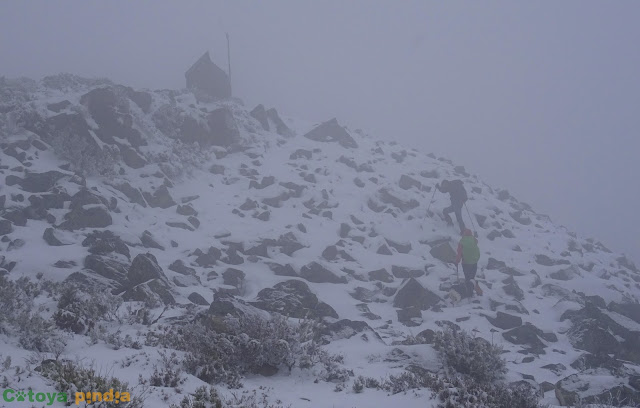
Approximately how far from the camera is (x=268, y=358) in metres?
7.29

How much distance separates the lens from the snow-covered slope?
28.5ft

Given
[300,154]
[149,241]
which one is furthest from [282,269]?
[300,154]

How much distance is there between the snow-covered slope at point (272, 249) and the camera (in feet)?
28.5

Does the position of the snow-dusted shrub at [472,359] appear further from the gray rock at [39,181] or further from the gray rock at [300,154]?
the gray rock at [300,154]

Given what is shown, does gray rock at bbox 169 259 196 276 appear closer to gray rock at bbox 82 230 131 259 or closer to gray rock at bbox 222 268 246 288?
gray rock at bbox 222 268 246 288

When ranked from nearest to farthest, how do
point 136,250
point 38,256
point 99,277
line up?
point 99,277 → point 38,256 → point 136,250

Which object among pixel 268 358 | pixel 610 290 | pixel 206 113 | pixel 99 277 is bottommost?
pixel 610 290

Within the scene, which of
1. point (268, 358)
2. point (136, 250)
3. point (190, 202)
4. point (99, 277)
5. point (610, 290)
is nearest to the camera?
point (268, 358)

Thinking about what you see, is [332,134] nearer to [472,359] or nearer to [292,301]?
[292,301]

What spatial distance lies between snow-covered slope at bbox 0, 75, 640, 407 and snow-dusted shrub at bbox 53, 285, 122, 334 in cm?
12

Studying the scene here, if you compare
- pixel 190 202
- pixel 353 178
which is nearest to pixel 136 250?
pixel 190 202

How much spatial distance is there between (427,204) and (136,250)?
17309 millimetres

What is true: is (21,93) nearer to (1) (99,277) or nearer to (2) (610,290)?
(1) (99,277)

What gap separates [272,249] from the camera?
18.3m
